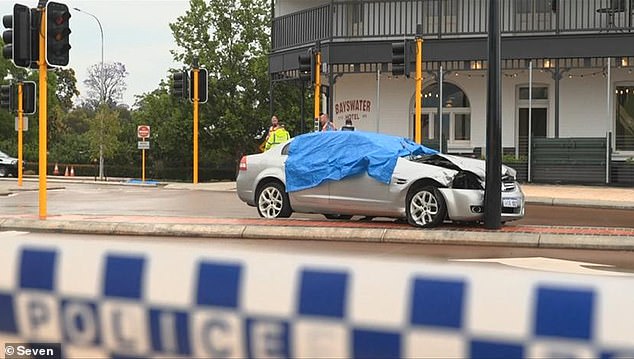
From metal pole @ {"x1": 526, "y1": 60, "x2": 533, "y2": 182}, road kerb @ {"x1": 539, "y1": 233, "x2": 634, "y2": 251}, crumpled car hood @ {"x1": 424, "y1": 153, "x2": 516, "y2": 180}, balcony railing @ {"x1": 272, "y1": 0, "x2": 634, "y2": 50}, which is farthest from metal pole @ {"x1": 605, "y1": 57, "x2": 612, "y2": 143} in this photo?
road kerb @ {"x1": 539, "y1": 233, "x2": 634, "y2": 251}

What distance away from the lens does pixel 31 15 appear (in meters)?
13.8

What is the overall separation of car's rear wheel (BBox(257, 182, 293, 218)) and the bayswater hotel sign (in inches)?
612

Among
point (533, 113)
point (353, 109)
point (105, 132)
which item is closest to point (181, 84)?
point (353, 109)

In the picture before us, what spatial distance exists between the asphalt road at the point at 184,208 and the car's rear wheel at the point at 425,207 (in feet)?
7.23

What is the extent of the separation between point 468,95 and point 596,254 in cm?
1789

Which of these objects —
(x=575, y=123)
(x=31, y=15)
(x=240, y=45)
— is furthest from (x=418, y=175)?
(x=240, y=45)

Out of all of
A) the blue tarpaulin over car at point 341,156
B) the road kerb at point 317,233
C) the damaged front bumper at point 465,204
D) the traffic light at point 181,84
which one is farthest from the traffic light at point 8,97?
the damaged front bumper at point 465,204

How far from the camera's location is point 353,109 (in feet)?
97.7

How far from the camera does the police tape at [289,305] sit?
2701mm

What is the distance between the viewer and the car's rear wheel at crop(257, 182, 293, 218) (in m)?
14.2

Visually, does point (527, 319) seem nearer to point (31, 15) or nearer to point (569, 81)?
point (31, 15)

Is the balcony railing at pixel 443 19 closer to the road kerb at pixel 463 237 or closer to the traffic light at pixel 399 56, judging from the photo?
the traffic light at pixel 399 56

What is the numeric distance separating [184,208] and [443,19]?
14540 millimetres

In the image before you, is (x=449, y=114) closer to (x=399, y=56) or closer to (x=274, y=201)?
(x=399, y=56)
